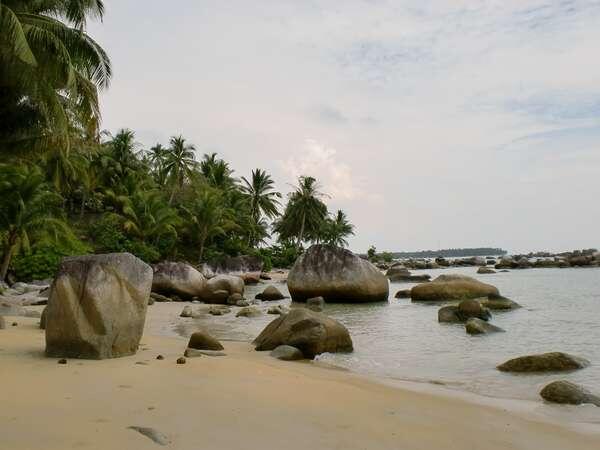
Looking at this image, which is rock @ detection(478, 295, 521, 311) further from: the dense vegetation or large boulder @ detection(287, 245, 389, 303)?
the dense vegetation

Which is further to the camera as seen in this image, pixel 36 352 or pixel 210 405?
pixel 36 352

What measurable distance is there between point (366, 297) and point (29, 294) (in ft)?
41.9

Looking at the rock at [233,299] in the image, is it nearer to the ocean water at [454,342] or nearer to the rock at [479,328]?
the ocean water at [454,342]

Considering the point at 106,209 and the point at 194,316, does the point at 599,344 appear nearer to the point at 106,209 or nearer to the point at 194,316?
the point at 194,316

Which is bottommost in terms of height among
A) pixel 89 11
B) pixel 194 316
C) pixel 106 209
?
pixel 194 316

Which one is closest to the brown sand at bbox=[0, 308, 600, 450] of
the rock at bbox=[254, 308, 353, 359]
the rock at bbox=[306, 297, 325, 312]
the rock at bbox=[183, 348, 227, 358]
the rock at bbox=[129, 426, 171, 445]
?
the rock at bbox=[129, 426, 171, 445]

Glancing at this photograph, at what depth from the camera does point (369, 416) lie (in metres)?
5.02

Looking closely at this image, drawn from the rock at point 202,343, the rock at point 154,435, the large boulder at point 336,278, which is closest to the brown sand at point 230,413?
the rock at point 154,435

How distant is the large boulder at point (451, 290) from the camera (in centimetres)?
2233

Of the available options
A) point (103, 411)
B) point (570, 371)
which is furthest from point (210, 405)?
point (570, 371)

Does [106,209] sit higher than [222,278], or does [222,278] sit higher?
[106,209]

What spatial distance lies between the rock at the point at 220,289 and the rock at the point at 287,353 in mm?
13118

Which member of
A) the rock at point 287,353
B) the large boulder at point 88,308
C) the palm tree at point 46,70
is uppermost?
the palm tree at point 46,70

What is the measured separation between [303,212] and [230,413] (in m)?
50.7
